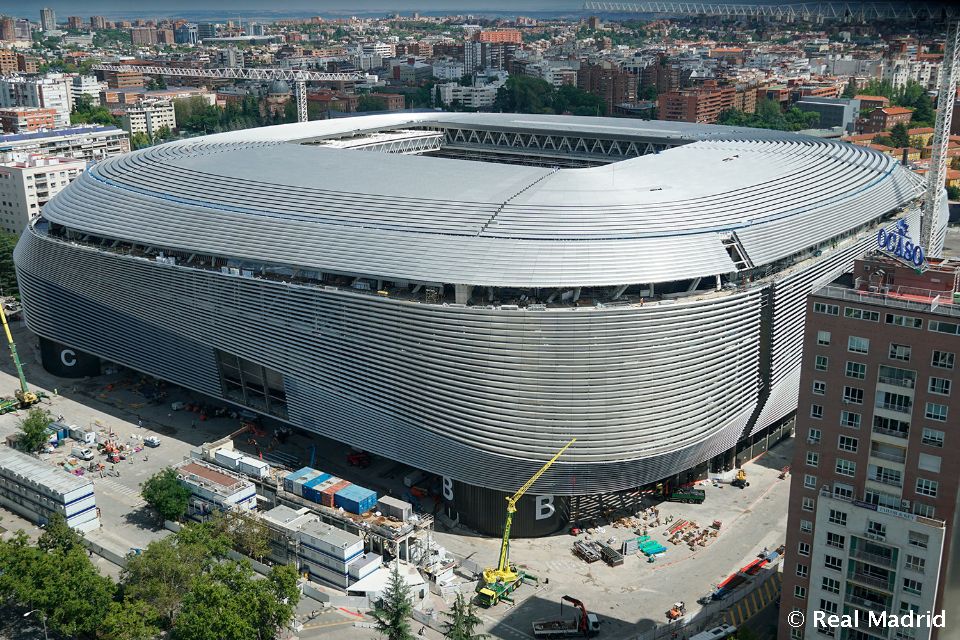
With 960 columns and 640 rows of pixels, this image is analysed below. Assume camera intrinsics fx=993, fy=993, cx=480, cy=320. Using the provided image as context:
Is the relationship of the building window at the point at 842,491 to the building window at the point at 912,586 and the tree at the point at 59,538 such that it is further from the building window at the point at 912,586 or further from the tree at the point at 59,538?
the tree at the point at 59,538

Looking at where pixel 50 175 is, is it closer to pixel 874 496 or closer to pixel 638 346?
pixel 638 346

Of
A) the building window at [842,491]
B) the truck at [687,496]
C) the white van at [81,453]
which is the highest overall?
the building window at [842,491]

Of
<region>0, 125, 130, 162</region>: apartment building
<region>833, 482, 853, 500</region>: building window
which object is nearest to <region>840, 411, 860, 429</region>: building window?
<region>833, 482, 853, 500</region>: building window

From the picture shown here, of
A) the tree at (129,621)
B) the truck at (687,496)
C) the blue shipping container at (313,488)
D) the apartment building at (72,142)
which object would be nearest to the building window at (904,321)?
the truck at (687,496)

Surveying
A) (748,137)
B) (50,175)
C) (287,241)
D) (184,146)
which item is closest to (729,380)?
(287,241)

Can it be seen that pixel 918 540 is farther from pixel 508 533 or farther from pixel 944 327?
pixel 508 533

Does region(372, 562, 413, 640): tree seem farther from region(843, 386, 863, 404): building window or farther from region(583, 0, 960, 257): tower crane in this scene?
region(583, 0, 960, 257): tower crane

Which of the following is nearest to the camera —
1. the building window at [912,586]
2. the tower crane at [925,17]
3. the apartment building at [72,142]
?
the building window at [912,586]
